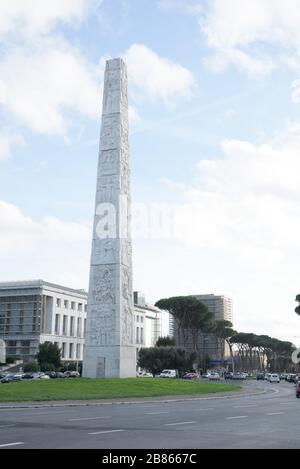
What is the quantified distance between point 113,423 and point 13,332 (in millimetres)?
98743

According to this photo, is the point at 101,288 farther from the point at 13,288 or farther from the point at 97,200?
the point at 13,288

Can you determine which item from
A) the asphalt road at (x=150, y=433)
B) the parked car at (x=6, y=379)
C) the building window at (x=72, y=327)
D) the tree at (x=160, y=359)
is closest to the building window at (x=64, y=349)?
the building window at (x=72, y=327)

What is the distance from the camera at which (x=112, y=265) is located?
44.1 metres

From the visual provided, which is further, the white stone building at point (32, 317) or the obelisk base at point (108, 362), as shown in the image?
the white stone building at point (32, 317)

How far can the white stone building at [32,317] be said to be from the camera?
107500 millimetres

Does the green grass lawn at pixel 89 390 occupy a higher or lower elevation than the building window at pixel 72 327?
lower

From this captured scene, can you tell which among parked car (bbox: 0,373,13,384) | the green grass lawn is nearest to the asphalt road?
the green grass lawn

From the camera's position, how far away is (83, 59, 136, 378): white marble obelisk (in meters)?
43.6

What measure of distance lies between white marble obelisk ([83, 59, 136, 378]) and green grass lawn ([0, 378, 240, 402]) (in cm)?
229

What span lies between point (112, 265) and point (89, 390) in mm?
11687

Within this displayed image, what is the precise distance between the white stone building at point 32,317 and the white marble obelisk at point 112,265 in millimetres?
64631

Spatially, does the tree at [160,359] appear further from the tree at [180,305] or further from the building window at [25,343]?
the building window at [25,343]

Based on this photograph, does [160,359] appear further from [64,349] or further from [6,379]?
[64,349]
